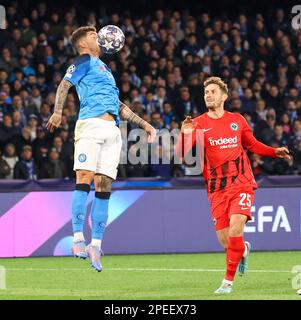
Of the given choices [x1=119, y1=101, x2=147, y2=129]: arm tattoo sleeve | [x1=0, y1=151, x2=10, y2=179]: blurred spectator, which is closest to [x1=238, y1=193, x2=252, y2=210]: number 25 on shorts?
[x1=119, y1=101, x2=147, y2=129]: arm tattoo sleeve

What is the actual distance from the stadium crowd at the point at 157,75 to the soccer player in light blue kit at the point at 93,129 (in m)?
7.29

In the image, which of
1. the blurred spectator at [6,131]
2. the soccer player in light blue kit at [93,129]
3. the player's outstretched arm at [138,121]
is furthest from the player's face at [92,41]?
the blurred spectator at [6,131]

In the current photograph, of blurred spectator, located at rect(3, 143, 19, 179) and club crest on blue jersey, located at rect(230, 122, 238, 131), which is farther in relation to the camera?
blurred spectator, located at rect(3, 143, 19, 179)

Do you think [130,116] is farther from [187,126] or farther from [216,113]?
[216,113]

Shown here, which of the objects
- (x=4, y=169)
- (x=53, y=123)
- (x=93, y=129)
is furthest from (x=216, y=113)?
(x=4, y=169)

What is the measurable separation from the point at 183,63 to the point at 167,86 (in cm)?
110

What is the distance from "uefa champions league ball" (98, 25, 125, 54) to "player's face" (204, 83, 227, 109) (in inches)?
40.8

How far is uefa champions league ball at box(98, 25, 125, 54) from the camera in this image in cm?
1072

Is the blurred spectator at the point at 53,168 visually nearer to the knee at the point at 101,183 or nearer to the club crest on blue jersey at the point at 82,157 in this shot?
the knee at the point at 101,183

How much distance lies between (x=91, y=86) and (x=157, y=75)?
11.1m

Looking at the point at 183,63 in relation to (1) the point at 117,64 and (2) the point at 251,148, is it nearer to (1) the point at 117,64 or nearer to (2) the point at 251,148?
(1) the point at 117,64

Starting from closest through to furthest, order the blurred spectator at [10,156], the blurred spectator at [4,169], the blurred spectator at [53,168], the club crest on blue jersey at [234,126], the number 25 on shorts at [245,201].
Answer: the number 25 on shorts at [245,201] → the club crest on blue jersey at [234,126] → the blurred spectator at [4,169] → the blurred spectator at [10,156] → the blurred spectator at [53,168]

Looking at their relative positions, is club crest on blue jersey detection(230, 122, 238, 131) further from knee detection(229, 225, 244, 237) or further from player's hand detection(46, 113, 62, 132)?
player's hand detection(46, 113, 62, 132)

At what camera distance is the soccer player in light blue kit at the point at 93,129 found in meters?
10.4
